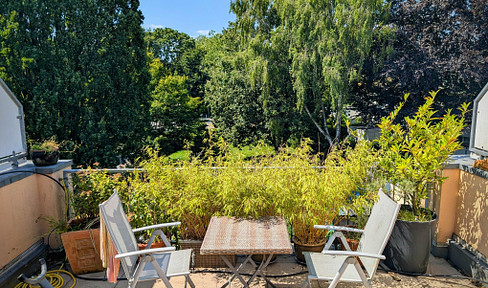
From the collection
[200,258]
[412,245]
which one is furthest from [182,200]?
[412,245]

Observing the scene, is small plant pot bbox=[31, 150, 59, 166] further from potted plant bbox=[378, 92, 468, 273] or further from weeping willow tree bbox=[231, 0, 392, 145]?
weeping willow tree bbox=[231, 0, 392, 145]

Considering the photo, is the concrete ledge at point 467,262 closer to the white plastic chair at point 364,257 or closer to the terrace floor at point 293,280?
the terrace floor at point 293,280

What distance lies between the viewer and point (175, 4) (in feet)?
111

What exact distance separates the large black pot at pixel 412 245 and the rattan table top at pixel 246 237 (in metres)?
1.28

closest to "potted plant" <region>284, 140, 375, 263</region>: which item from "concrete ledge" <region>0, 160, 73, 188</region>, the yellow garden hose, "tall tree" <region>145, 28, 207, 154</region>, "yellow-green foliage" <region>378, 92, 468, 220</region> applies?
"yellow-green foliage" <region>378, 92, 468, 220</region>

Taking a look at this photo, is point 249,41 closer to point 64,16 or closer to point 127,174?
point 64,16

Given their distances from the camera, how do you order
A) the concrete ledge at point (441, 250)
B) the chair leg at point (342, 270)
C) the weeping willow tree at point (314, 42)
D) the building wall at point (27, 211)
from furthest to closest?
the weeping willow tree at point (314, 42), the concrete ledge at point (441, 250), the building wall at point (27, 211), the chair leg at point (342, 270)

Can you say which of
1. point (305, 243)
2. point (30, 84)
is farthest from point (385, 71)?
point (30, 84)

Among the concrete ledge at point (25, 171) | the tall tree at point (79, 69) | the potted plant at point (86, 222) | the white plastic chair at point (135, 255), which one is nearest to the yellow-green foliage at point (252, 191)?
the potted plant at point (86, 222)

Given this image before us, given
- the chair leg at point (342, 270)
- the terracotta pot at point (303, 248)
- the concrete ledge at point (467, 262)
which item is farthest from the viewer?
the terracotta pot at point (303, 248)

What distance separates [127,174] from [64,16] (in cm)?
922

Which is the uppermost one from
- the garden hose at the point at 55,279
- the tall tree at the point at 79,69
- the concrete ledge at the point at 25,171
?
the tall tree at the point at 79,69

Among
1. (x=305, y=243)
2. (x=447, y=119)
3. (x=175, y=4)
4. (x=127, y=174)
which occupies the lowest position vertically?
(x=305, y=243)

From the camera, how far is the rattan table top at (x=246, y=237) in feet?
8.12
